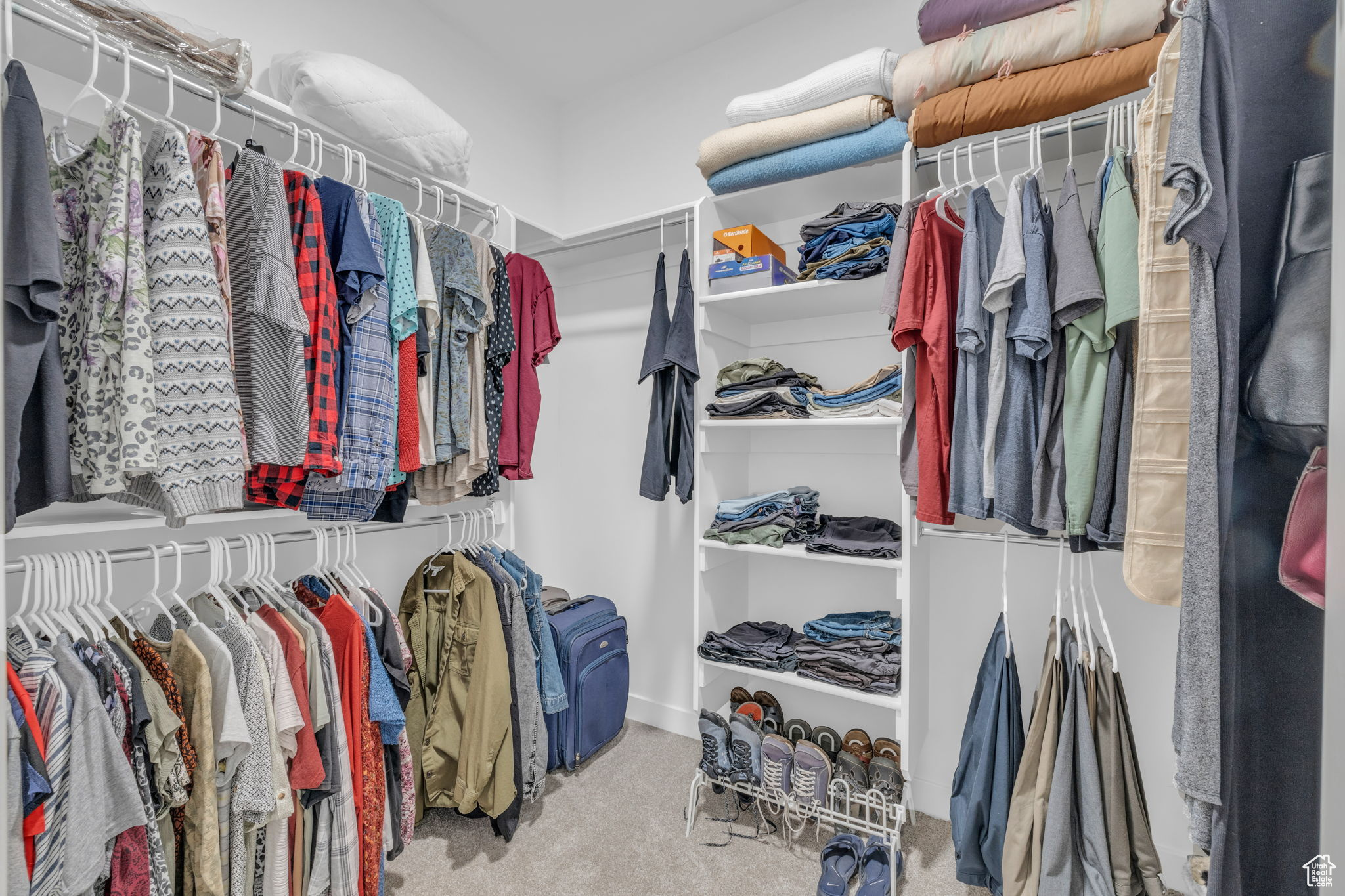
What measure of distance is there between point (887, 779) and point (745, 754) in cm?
41

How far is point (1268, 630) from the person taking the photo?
37 centimetres

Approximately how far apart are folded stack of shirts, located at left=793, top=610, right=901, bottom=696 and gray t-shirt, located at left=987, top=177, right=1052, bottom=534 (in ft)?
1.89

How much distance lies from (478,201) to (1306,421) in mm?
2202

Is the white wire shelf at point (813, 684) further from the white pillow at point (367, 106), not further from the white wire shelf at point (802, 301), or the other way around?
the white pillow at point (367, 106)

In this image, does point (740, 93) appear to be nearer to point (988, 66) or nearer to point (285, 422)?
point (988, 66)

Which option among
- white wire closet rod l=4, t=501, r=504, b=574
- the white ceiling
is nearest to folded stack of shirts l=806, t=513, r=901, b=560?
white wire closet rod l=4, t=501, r=504, b=574

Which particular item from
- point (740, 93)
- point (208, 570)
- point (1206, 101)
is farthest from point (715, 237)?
point (208, 570)

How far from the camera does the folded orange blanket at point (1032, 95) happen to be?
4.48 ft

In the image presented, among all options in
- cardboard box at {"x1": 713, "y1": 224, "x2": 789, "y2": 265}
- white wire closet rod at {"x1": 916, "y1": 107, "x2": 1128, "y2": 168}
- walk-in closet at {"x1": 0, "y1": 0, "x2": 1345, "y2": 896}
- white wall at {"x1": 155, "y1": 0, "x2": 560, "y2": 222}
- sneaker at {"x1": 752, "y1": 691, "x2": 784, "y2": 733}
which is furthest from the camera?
sneaker at {"x1": 752, "y1": 691, "x2": 784, "y2": 733}

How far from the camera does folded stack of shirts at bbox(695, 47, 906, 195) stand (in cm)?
173

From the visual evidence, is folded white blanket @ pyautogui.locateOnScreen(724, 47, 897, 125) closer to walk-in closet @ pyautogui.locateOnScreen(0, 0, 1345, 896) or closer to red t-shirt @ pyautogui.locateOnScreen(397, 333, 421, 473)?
walk-in closet @ pyautogui.locateOnScreen(0, 0, 1345, 896)

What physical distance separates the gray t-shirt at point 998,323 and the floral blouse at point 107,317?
5.41 feet

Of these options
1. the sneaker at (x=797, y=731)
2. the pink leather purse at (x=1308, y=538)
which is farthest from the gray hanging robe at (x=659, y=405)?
the pink leather purse at (x=1308, y=538)

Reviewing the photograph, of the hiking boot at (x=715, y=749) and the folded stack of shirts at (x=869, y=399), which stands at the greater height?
the folded stack of shirts at (x=869, y=399)
